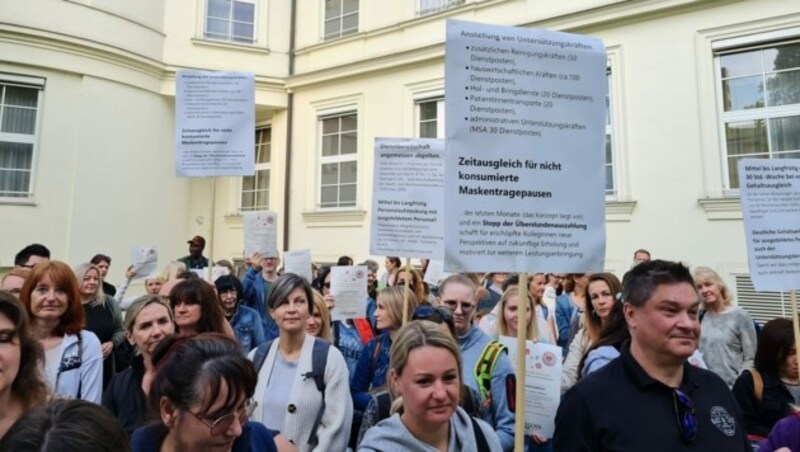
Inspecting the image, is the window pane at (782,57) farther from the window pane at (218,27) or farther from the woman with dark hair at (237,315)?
the window pane at (218,27)

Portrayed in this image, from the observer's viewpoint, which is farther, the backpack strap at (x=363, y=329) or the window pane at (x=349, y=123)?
the window pane at (x=349, y=123)

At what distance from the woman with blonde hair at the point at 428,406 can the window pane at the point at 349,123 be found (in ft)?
36.1

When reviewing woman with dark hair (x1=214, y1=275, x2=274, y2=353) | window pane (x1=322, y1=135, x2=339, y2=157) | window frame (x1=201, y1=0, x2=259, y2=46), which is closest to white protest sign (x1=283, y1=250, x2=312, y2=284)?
woman with dark hair (x1=214, y1=275, x2=274, y2=353)

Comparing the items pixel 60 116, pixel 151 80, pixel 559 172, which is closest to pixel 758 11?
pixel 559 172

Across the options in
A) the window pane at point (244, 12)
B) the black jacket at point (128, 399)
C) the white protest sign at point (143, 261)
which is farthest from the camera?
the window pane at point (244, 12)

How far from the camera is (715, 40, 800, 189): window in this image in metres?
8.23

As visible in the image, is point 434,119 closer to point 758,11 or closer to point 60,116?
point 758,11

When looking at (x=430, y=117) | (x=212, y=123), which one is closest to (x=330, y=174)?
(x=430, y=117)

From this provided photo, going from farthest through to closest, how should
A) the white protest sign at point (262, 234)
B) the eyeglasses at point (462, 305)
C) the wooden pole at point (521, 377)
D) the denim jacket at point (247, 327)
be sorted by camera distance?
1. the white protest sign at point (262, 234)
2. the denim jacket at point (247, 327)
3. the eyeglasses at point (462, 305)
4. the wooden pole at point (521, 377)

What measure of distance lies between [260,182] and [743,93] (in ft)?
34.5

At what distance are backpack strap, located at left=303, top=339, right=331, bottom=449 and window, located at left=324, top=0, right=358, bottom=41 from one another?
1132 cm

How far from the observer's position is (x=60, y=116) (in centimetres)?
1093

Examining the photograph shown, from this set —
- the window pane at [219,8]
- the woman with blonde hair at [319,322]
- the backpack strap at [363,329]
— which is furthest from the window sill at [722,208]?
the window pane at [219,8]

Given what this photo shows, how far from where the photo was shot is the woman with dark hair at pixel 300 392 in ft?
9.53
